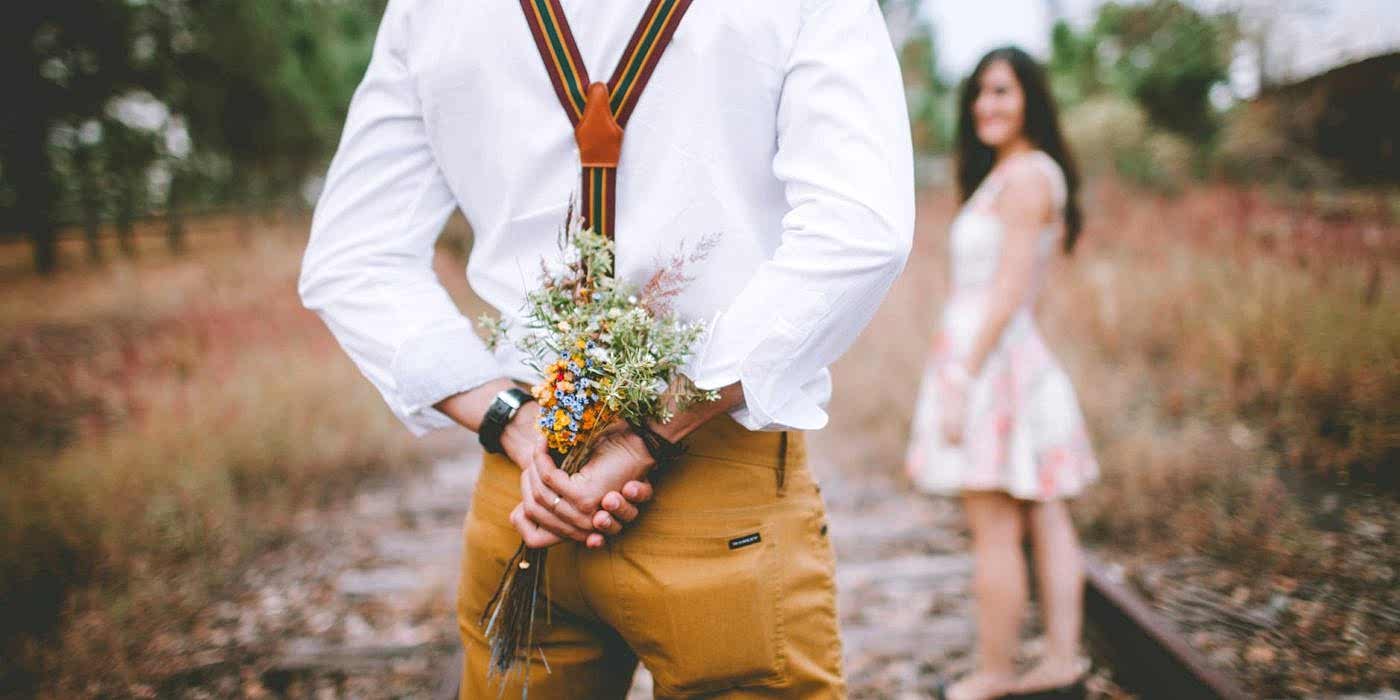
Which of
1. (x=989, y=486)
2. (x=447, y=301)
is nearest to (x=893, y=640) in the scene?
(x=989, y=486)

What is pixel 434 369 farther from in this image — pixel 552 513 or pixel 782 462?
pixel 782 462

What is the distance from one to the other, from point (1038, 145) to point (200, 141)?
1601 cm

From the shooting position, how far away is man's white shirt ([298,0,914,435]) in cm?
109

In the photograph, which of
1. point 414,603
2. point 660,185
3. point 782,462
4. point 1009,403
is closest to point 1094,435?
point 1009,403

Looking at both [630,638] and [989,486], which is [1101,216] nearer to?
[989,486]

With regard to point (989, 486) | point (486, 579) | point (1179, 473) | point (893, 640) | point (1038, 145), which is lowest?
point (893, 640)

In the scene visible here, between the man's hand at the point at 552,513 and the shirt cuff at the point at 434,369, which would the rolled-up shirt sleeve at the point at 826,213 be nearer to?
the man's hand at the point at 552,513

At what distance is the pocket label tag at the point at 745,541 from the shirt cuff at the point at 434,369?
52 cm

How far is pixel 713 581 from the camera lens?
120 cm

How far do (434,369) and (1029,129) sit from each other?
246 cm

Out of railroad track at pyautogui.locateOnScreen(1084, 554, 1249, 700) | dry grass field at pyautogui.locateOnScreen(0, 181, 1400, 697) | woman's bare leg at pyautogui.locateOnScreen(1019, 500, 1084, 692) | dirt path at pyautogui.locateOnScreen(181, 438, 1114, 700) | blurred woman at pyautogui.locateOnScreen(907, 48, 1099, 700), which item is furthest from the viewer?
dry grass field at pyautogui.locateOnScreen(0, 181, 1400, 697)

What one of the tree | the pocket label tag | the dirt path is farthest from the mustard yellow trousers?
the tree

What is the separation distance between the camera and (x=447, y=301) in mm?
1438

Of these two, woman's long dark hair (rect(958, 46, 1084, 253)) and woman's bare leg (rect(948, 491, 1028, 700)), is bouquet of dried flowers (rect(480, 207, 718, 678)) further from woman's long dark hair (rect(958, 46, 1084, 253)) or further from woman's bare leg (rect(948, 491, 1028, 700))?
woman's long dark hair (rect(958, 46, 1084, 253))
